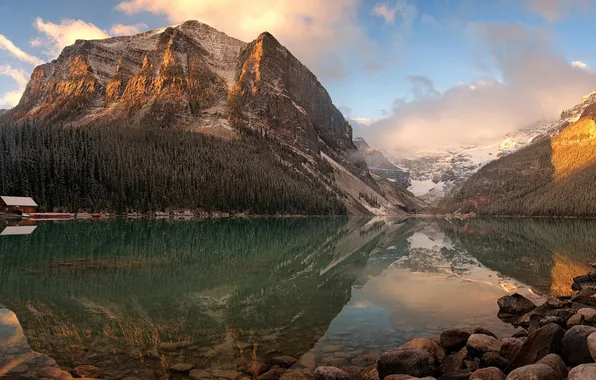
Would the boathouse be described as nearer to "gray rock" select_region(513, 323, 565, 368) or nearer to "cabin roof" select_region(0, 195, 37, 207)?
"cabin roof" select_region(0, 195, 37, 207)

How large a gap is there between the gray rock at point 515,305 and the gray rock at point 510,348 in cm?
969

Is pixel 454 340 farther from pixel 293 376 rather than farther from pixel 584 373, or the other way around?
pixel 584 373

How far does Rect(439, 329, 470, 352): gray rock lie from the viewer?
15.4 metres

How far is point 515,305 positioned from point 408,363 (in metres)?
12.3

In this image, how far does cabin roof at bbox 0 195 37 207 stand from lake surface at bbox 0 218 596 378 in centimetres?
6075

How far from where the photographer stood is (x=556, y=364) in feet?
32.7

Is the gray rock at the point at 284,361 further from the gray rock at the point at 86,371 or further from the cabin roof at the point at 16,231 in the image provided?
the cabin roof at the point at 16,231

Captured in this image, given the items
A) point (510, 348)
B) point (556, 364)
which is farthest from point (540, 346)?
point (556, 364)

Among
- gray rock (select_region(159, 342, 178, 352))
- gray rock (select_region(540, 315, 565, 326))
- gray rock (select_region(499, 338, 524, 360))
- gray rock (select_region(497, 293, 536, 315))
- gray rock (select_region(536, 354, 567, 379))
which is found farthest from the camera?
gray rock (select_region(497, 293, 536, 315))

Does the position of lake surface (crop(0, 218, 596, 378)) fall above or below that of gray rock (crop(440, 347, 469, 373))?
below

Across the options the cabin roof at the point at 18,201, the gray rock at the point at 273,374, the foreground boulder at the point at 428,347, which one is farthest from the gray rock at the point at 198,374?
the cabin roof at the point at 18,201

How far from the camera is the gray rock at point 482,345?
13.4 m

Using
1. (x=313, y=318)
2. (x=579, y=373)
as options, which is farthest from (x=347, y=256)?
(x=579, y=373)

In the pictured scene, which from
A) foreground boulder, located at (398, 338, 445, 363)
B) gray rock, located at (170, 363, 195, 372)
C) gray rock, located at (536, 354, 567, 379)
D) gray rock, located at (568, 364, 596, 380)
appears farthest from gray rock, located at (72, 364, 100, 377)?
gray rock, located at (568, 364, 596, 380)
